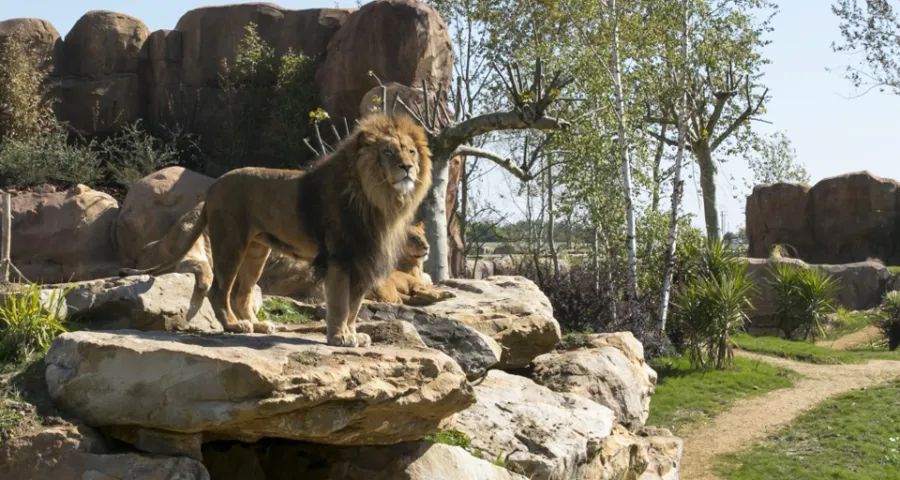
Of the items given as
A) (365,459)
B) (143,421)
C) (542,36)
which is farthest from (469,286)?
(542,36)

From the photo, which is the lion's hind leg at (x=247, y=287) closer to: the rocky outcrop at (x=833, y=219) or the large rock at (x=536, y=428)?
the large rock at (x=536, y=428)

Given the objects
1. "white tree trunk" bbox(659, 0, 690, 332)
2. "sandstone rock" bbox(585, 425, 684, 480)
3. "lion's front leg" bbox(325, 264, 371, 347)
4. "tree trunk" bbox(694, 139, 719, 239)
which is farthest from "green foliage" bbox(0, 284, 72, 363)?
"tree trunk" bbox(694, 139, 719, 239)

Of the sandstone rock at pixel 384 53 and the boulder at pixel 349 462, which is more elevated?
the sandstone rock at pixel 384 53

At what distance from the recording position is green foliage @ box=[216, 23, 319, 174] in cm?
1906

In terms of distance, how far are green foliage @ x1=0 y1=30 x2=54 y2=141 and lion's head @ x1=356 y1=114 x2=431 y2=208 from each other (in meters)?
14.1

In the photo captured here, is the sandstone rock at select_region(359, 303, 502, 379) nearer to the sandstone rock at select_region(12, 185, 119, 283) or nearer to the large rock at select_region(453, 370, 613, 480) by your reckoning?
the large rock at select_region(453, 370, 613, 480)

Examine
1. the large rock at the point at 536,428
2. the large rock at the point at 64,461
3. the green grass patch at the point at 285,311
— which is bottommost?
the large rock at the point at 536,428

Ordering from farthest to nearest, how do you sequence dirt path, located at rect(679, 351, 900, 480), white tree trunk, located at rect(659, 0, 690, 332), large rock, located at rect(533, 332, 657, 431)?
white tree trunk, located at rect(659, 0, 690, 332) → dirt path, located at rect(679, 351, 900, 480) → large rock, located at rect(533, 332, 657, 431)

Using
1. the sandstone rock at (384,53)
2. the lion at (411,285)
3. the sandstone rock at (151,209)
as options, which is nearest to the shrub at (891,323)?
the sandstone rock at (384,53)

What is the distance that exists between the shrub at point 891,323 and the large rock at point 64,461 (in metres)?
19.4

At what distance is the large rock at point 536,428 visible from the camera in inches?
306

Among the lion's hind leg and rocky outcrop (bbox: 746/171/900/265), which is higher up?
rocky outcrop (bbox: 746/171/900/265)

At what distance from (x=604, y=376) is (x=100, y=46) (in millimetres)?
14430

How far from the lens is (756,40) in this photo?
20266 mm
